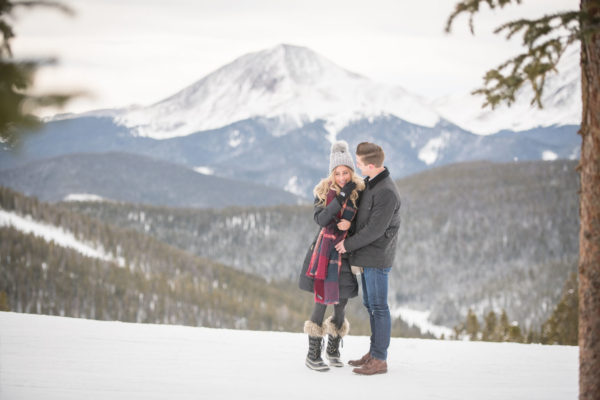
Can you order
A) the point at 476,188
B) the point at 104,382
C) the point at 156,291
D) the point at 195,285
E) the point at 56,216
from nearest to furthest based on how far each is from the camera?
the point at 104,382 < the point at 156,291 < the point at 195,285 < the point at 56,216 < the point at 476,188

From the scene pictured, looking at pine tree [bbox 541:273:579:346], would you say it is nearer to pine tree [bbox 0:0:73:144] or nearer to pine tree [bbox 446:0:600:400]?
pine tree [bbox 446:0:600:400]

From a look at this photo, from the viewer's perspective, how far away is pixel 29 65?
2992 mm

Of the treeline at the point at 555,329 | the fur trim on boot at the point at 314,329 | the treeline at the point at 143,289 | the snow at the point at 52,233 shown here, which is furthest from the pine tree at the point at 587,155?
the snow at the point at 52,233

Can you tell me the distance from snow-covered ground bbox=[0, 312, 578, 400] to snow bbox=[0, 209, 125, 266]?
101436mm

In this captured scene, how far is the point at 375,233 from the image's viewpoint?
20.0ft

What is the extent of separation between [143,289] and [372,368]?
286ft

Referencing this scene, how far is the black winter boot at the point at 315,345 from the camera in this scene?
6566mm

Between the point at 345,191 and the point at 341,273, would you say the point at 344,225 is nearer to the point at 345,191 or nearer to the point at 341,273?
the point at 345,191

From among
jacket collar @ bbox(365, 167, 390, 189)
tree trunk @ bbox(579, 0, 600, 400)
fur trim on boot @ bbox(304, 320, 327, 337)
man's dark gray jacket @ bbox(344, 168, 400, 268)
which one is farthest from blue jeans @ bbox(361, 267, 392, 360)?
tree trunk @ bbox(579, 0, 600, 400)

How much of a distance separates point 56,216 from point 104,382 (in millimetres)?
121215

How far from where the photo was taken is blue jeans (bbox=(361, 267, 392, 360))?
6.28 metres

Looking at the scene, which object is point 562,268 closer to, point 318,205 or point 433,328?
point 433,328

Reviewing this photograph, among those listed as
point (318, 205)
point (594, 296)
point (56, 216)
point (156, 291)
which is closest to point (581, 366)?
point (594, 296)

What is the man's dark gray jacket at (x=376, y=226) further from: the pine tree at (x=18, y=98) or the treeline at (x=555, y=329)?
the treeline at (x=555, y=329)
